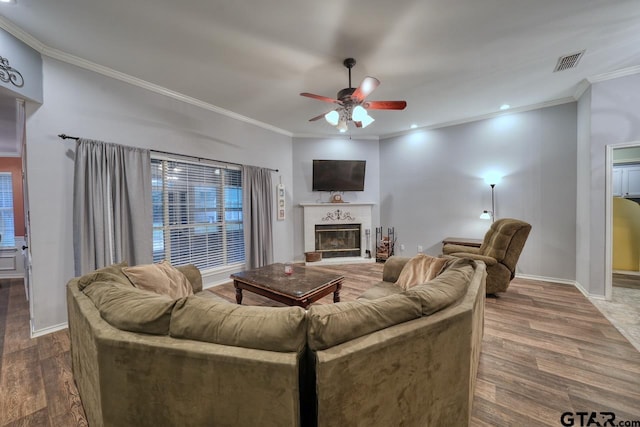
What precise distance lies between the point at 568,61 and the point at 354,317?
3920 millimetres

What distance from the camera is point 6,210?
4559 millimetres

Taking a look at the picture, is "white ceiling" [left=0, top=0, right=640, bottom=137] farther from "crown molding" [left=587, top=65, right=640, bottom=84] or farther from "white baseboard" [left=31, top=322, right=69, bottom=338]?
"white baseboard" [left=31, top=322, right=69, bottom=338]

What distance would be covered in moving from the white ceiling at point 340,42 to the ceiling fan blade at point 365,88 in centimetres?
46

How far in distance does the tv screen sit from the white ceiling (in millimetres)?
1904

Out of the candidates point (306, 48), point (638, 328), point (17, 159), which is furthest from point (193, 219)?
point (638, 328)

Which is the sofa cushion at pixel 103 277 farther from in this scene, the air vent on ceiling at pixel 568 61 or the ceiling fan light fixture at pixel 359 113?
the air vent on ceiling at pixel 568 61

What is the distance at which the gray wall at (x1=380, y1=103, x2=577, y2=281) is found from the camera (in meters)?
3.86

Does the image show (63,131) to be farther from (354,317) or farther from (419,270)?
(419,270)

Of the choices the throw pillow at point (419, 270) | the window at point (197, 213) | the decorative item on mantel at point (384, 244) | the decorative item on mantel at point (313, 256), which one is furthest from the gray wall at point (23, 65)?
the decorative item on mantel at point (384, 244)

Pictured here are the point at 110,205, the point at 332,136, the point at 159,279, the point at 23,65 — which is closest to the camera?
the point at 159,279

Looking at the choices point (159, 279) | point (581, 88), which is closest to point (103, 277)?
point (159, 279)

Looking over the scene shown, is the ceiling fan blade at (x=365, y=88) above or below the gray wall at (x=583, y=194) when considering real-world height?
above

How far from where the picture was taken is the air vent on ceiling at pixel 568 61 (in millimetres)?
2665

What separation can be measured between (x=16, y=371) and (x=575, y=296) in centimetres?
618
